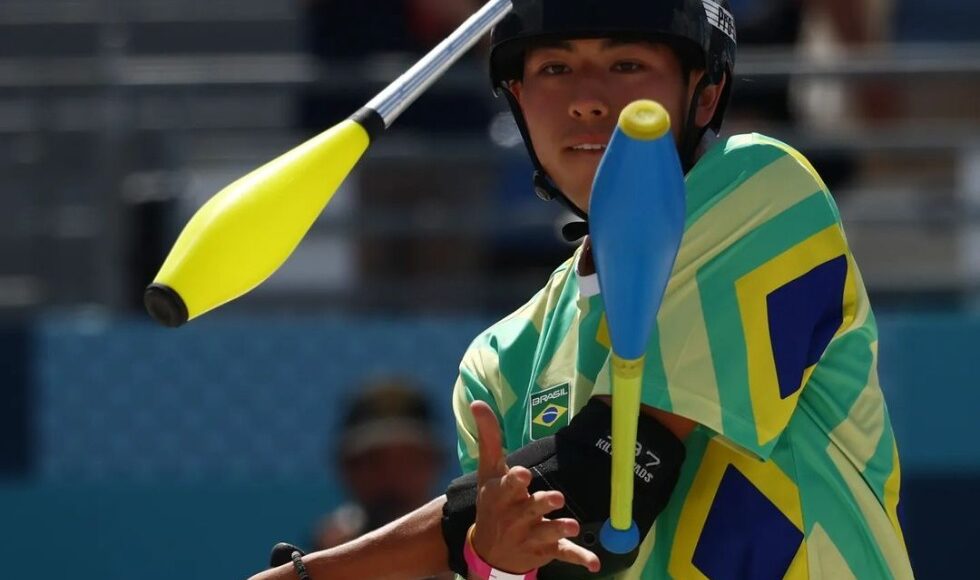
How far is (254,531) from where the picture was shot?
7.15 m

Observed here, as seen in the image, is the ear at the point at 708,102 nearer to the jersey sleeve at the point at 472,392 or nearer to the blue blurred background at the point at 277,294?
the jersey sleeve at the point at 472,392

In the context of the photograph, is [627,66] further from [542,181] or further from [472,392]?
[472,392]

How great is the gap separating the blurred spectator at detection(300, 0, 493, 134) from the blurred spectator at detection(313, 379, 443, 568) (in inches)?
54.8

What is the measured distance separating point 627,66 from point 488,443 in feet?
2.11

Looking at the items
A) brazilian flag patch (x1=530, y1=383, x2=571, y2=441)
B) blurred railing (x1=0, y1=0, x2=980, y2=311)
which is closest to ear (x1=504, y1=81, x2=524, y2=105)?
brazilian flag patch (x1=530, y1=383, x2=571, y2=441)

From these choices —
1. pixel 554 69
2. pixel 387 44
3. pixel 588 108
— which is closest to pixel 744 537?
pixel 588 108

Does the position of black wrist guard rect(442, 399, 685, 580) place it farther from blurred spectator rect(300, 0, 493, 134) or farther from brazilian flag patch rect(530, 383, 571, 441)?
blurred spectator rect(300, 0, 493, 134)

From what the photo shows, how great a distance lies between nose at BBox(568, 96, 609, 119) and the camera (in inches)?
116

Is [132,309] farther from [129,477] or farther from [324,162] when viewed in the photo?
[324,162]

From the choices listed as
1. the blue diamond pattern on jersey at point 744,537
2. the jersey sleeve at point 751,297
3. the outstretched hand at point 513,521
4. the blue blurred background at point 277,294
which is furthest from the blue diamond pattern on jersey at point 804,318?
the blue blurred background at point 277,294

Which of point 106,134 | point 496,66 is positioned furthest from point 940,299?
point 496,66

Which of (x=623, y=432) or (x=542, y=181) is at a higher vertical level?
(x=542, y=181)

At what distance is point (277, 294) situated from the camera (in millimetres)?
7547

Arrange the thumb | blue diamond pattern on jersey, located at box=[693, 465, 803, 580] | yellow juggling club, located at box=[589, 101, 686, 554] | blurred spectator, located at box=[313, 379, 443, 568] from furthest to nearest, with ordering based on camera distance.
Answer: blurred spectator, located at box=[313, 379, 443, 568]
blue diamond pattern on jersey, located at box=[693, 465, 803, 580]
the thumb
yellow juggling club, located at box=[589, 101, 686, 554]
